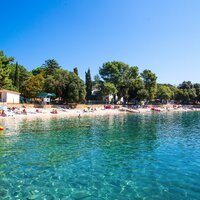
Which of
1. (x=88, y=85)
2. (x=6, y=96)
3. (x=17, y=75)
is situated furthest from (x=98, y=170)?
(x=88, y=85)

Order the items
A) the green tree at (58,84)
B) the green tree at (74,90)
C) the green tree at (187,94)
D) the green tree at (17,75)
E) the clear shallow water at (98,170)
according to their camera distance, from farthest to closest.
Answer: the green tree at (187,94) < the green tree at (17,75) < the green tree at (58,84) < the green tree at (74,90) < the clear shallow water at (98,170)

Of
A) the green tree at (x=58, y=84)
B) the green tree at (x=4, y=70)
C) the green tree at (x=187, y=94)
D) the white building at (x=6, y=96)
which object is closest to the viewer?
the green tree at (x=4, y=70)

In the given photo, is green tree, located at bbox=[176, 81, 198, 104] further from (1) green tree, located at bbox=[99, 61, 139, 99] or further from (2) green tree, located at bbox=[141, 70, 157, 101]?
(1) green tree, located at bbox=[99, 61, 139, 99]

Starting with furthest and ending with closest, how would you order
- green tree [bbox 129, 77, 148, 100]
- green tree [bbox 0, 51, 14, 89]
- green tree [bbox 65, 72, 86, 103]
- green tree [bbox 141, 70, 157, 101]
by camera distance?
green tree [bbox 141, 70, 157, 101]
green tree [bbox 129, 77, 148, 100]
green tree [bbox 65, 72, 86, 103]
green tree [bbox 0, 51, 14, 89]

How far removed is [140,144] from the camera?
21.9m

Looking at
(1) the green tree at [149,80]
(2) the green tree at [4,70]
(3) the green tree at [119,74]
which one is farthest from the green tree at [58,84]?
(1) the green tree at [149,80]

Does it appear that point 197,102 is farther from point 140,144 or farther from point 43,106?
point 140,144

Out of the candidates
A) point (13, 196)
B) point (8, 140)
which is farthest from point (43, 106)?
point (13, 196)

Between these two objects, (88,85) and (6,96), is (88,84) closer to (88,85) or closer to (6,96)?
(88,85)

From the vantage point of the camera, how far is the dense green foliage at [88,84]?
6662cm

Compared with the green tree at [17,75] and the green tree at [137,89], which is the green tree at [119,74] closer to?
the green tree at [137,89]

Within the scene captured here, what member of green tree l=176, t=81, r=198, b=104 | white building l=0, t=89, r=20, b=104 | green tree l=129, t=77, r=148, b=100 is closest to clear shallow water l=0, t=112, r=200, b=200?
white building l=0, t=89, r=20, b=104

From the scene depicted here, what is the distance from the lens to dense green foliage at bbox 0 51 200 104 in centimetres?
6662

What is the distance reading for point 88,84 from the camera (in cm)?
9462
